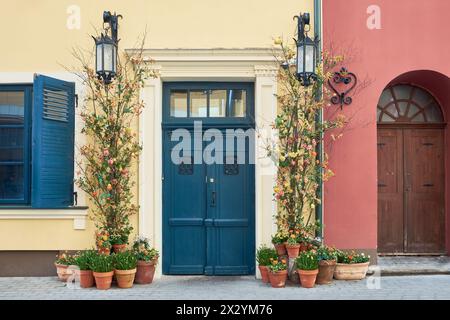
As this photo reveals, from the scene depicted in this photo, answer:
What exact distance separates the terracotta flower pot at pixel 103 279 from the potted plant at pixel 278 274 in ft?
6.61

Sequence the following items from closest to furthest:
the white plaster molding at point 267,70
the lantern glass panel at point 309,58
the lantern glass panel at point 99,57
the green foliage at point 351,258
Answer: the lantern glass panel at point 309,58 → the lantern glass panel at point 99,57 → the green foliage at point 351,258 → the white plaster molding at point 267,70

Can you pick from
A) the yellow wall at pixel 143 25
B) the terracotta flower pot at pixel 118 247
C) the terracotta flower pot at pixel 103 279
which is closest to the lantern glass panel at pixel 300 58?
the yellow wall at pixel 143 25

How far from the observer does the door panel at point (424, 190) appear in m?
7.46

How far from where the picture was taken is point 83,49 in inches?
264

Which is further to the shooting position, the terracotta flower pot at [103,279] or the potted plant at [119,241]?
the potted plant at [119,241]

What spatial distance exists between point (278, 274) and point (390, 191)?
263 centimetres

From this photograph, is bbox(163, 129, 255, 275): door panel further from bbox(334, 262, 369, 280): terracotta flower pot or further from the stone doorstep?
the stone doorstep

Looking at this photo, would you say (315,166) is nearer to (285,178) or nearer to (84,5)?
(285,178)

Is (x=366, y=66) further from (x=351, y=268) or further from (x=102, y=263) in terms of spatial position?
(x=102, y=263)

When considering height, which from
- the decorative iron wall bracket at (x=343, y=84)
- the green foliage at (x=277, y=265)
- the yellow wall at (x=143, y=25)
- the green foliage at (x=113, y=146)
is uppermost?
the yellow wall at (x=143, y=25)

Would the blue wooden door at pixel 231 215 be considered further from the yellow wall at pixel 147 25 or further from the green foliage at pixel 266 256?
the yellow wall at pixel 147 25

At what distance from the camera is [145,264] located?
6.16 meters

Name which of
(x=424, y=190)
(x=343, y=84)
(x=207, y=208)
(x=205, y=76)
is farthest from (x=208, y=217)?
(x=424, y=190)

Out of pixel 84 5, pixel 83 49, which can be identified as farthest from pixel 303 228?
pixel 84 5
